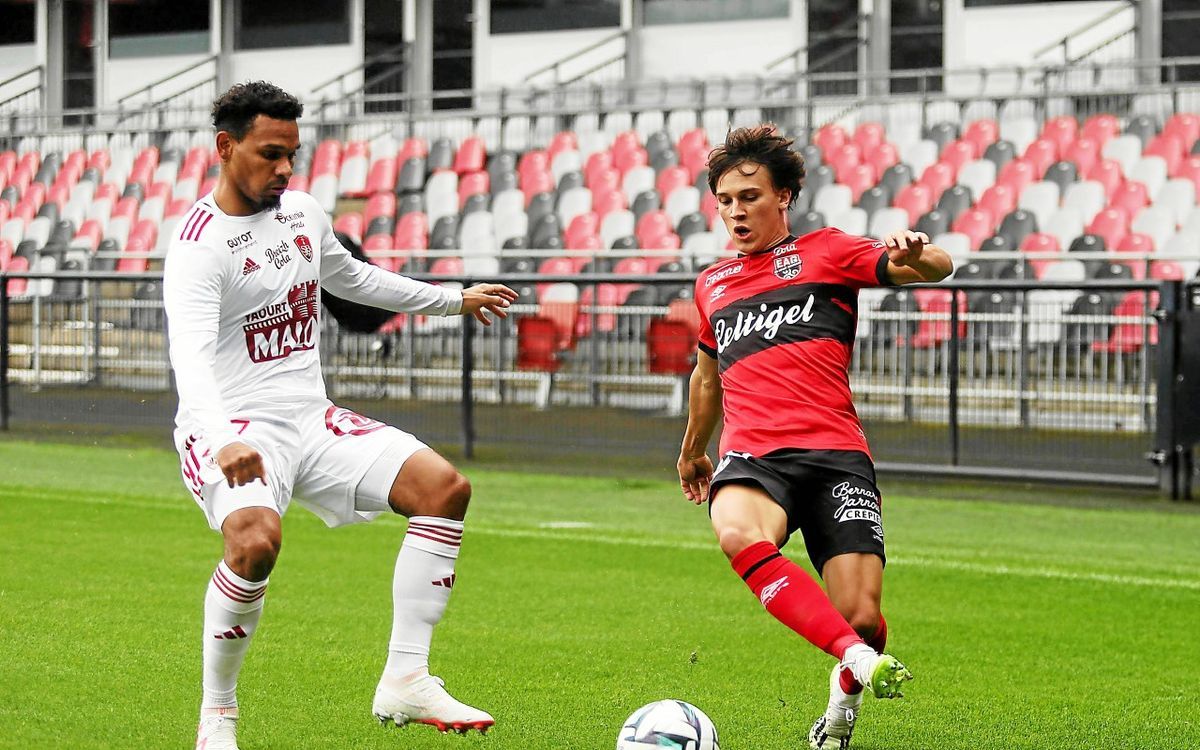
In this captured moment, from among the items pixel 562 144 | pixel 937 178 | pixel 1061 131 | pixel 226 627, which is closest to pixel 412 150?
pixel 562 144

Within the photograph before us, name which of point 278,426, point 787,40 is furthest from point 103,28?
point 278,426

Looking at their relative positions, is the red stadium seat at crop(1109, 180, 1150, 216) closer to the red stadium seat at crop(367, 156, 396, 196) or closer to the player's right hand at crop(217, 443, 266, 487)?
the red stadium seat at crop(367, 156, 396, 196)

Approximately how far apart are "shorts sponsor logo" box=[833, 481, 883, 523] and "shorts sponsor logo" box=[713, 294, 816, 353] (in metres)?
0.54

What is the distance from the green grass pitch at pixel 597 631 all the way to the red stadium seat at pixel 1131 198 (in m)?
7.23

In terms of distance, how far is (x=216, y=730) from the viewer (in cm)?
455

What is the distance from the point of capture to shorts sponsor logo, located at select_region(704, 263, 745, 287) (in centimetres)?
520

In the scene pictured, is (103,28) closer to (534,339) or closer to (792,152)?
(534,339)

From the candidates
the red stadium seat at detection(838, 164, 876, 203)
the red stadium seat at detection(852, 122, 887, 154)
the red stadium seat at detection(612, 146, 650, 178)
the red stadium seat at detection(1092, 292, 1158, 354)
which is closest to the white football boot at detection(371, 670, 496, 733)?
the red stadium seat at detection(1092, 292, 1158, 354)

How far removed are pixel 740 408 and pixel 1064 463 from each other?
708 centimetres

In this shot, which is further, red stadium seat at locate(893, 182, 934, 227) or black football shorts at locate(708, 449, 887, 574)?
red stadium seat at locate(893, 182, 934, 227)

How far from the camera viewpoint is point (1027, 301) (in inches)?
458

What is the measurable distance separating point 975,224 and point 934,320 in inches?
238

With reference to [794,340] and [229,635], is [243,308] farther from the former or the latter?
[794,340]

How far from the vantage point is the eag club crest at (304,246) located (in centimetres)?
494
